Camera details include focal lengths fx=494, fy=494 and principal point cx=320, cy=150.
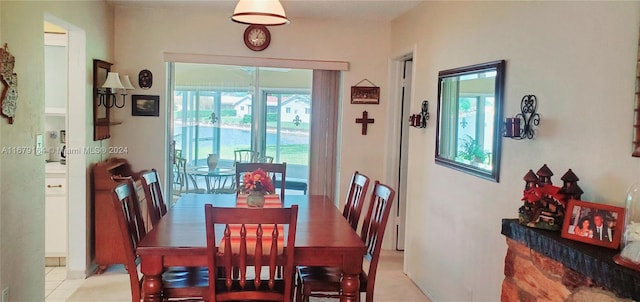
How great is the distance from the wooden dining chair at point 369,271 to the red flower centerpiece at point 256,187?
1.61 feet

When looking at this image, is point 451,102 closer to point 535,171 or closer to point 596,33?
point 535,171

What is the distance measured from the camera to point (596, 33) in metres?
2.02

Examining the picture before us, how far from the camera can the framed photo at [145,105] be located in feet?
15.7

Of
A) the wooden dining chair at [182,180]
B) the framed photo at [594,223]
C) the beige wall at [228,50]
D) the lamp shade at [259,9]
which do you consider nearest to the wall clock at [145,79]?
the beige wall at [228,50]

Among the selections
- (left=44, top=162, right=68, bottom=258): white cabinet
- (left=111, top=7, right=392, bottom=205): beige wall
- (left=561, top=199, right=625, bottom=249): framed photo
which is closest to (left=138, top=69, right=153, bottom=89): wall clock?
(left=111, top=7, right=392, bottom=205): beige wall

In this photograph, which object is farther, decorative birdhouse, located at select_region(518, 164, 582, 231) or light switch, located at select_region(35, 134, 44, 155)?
light switch, located at select_region(35, 134, 44, 155)

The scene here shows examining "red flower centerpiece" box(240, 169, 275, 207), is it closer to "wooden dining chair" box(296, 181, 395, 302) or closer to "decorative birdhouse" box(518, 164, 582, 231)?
"wooden dining chair" box(296, 181, 395, 302)

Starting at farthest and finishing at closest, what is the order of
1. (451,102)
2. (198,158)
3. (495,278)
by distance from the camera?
(198,158), (451,102), (495,278)

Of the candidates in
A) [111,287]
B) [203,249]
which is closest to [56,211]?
[111,287]

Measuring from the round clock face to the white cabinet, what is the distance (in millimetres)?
2046

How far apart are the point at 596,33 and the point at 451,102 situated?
1543 millimetres

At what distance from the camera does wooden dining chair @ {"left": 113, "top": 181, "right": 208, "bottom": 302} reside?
251 centimetres

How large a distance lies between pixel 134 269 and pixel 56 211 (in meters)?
2.21

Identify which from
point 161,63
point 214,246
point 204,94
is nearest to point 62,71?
point 161,63
